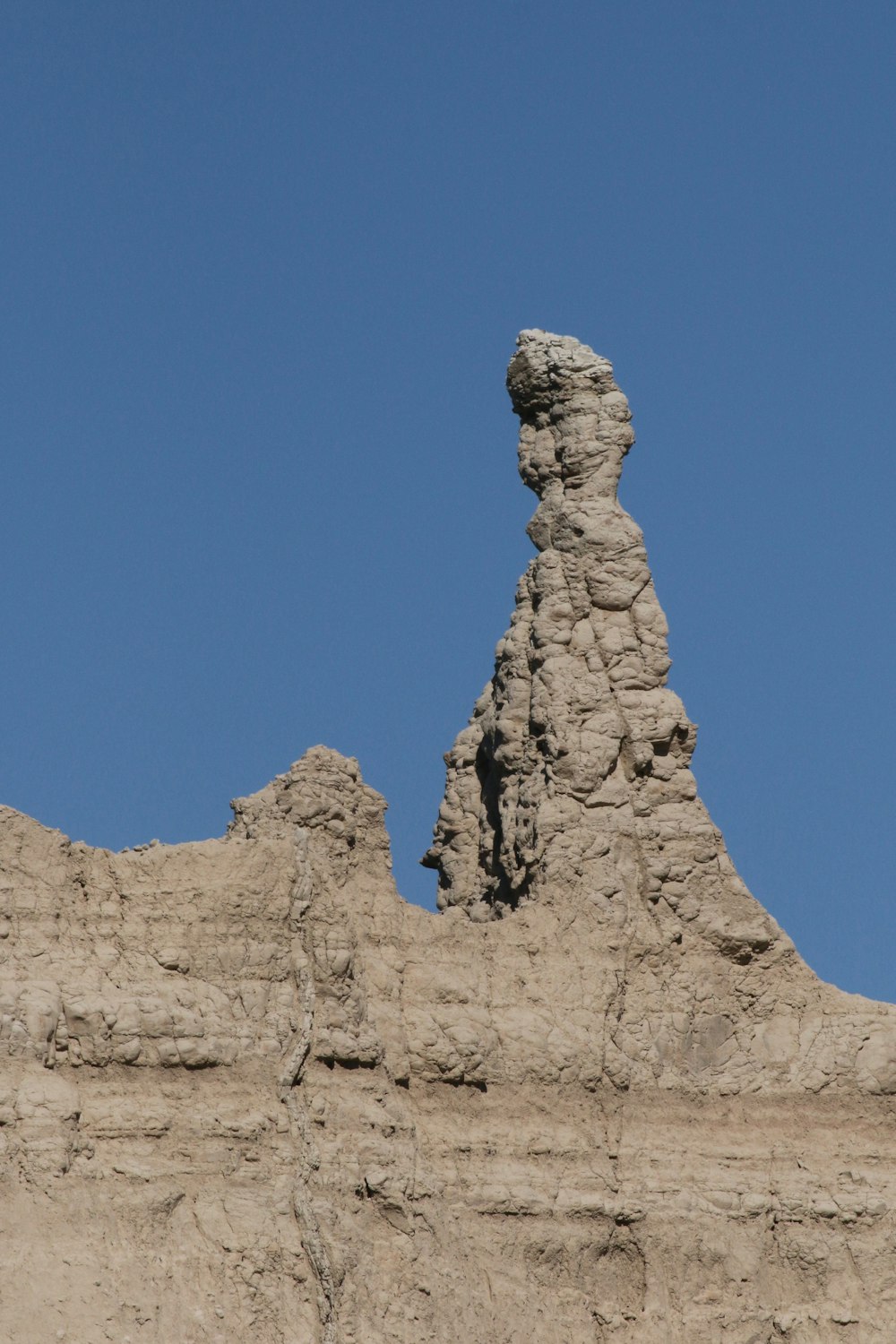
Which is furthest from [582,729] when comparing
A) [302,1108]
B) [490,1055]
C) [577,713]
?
[302,1108]

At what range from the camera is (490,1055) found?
27.6m

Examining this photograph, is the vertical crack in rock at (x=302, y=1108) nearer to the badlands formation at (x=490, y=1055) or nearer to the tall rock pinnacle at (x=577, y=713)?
the badlands formation at (x=490, y=1055)

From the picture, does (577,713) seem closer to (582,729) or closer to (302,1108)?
(582,729)

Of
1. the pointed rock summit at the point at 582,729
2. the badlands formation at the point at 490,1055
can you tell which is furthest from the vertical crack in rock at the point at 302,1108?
the pointed rock summit at the point at 582,729

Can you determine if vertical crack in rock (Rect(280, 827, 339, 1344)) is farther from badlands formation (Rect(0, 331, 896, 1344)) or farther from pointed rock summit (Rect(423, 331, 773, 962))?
pointed rock summit (Rect(423, 331, 773, 962))

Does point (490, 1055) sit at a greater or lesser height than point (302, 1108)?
greater

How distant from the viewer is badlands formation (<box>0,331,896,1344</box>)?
25406 millimetres

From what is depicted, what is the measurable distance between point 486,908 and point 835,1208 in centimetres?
437

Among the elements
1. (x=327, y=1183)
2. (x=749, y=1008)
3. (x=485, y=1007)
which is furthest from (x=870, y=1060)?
(x=327, y=1183)

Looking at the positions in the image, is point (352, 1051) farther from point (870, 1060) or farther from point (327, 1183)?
point (870, 1060)

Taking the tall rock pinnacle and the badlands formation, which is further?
the tall rock pinnacle


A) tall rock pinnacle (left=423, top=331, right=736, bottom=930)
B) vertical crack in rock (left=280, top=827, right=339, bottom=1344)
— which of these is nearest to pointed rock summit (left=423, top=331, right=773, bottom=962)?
tall rock pinnacle (left=423, top=331, right=736, bottom=930)

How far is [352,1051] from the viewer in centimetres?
2680

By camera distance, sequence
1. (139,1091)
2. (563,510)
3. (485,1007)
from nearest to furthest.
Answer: (139,1091)
(485,1007)
(563,510)
